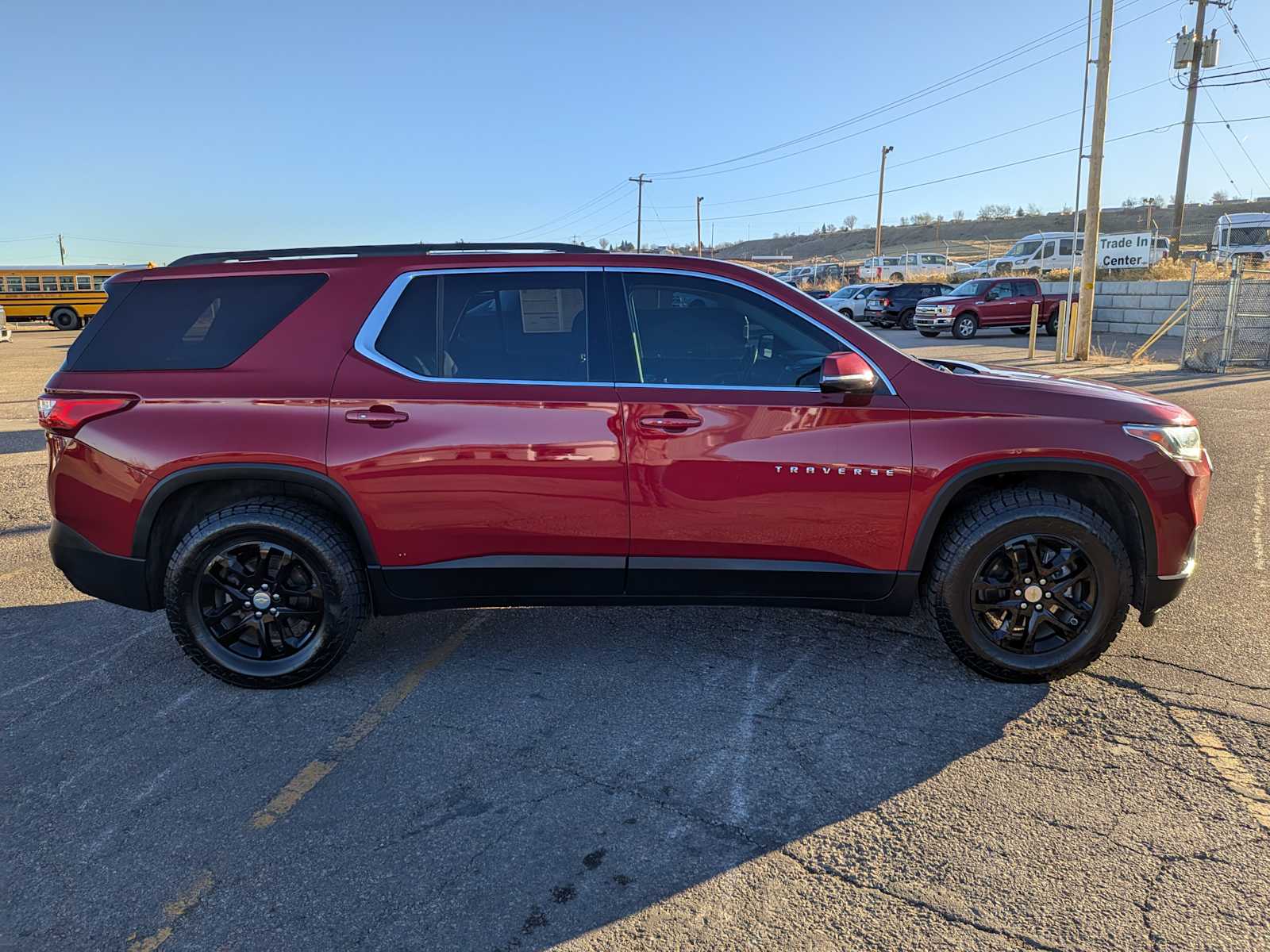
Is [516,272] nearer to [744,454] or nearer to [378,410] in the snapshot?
[378,410]

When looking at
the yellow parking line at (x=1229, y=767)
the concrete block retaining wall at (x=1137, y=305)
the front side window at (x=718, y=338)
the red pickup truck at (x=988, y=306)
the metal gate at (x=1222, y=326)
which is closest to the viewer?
the yellow parking line at (x=1229, y=767)

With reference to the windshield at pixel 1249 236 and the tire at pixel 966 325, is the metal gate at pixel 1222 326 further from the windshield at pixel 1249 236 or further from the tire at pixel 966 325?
the windshield at pixel 1249 236

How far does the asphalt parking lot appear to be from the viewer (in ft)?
8.09

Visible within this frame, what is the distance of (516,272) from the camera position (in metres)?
3.90

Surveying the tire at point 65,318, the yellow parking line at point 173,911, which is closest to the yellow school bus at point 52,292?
the tire at point 65,318

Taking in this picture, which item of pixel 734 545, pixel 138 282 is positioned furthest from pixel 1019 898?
pixel 138 282

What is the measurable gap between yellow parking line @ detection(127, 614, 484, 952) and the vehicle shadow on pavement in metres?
0.04

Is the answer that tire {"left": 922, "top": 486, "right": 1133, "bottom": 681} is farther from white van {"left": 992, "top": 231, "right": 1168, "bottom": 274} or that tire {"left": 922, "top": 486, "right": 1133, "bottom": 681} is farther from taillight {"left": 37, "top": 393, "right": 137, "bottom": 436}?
white van {"left": 992, "top": 231, "right": 1168, "bottom": 274}

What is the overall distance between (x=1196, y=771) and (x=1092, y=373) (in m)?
14.6

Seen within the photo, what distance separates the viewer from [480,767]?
3.24 m

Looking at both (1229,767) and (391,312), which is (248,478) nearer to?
(391,312)

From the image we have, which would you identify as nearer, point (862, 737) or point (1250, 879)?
point (1250, 879)

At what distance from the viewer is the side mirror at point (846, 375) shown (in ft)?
11.6

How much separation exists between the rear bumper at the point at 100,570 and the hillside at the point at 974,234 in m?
64.7
